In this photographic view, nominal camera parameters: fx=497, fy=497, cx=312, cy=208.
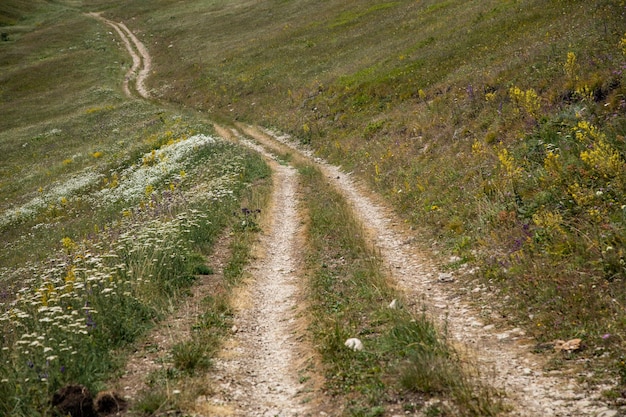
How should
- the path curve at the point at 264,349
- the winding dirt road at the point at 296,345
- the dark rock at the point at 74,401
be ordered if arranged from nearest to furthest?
the winding dirt road at the point at 296,345 → the dark rock at the point at 74,401 → the path curve at the point at 264,349

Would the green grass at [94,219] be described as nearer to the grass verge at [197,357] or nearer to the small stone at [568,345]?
the grass verge at [197,357]

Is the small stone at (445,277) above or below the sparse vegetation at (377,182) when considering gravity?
below

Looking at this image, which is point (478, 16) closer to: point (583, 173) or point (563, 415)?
point (583, 173)

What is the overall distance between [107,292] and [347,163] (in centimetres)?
1744

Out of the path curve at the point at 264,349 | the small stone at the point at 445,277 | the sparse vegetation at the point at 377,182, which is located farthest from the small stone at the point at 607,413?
the small stone at the point at 445,277

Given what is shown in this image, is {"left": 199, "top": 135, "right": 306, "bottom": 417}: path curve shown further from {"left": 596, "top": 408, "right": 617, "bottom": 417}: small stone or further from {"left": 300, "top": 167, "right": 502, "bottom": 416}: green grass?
{"left": 596, "top": 408, "right": 617, "bottom": 417}: small stone

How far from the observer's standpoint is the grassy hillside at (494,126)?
8750 millimetres

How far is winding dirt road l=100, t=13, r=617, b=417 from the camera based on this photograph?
6332 millimetres

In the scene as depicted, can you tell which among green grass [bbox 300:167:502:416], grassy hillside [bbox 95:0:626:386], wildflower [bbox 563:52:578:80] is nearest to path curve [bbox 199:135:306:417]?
green grass [bbox 300:167:502:416]

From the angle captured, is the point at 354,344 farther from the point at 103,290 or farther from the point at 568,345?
the point at 103,290

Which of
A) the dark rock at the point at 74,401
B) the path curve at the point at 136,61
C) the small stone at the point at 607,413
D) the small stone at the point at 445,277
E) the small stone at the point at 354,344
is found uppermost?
the path curve at the point at 136,61

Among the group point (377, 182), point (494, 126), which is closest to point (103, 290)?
point (377, 182)

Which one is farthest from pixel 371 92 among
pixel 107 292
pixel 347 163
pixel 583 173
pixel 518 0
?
pixel 107 292

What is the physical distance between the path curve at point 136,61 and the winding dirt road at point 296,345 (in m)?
52.2
